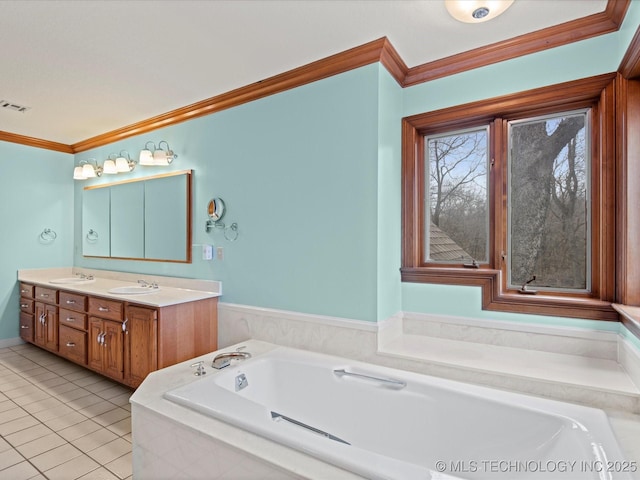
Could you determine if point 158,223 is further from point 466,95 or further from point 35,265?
point 466,95

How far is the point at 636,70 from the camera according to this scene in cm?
173

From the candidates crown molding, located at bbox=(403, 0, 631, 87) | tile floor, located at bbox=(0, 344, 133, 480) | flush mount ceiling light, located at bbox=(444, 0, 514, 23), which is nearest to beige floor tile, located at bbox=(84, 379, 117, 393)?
tile floor, located at bbox=(0, 344, 133, 480)

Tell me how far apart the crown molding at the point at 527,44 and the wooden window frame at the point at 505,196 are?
0.23 m

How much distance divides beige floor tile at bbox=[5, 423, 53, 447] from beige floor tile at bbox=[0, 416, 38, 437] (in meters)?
0.04

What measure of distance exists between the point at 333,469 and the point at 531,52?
235 cm

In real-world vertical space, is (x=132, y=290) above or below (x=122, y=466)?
above

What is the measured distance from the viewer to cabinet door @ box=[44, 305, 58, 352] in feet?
11.7

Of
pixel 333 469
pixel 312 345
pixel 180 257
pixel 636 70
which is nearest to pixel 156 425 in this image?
pixel 333 469

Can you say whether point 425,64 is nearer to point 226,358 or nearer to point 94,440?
point 226,358

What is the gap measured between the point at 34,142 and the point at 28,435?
3369 mm

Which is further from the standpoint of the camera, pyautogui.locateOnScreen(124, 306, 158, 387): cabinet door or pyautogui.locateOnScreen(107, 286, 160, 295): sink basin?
pyautogui.locateOnScreen(107, 286, 160, 295): sink basin

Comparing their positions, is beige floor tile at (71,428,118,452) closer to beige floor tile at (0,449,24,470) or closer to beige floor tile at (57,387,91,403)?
beige floor tile at (0,449,24,470)

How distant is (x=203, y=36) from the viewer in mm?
2109

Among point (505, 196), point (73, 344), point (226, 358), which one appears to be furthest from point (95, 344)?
point (505, 196)
